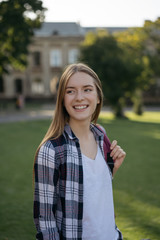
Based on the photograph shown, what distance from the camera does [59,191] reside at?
1715 mm

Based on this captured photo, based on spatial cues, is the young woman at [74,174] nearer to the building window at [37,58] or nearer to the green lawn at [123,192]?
the green lawn at [123,192]

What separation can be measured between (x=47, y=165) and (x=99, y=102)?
30.4 inches

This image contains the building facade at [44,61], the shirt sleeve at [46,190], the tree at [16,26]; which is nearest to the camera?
the shirt sleeve at [46,190]

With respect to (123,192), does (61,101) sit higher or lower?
higher

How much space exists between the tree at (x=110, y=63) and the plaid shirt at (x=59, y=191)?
1638 cm

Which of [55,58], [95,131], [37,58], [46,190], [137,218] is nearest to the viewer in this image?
[46,190]

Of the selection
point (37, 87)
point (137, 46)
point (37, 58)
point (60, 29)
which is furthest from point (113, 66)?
point (60, 29)

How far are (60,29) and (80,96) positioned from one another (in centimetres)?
3997

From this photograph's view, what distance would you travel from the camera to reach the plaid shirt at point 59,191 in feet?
5.35

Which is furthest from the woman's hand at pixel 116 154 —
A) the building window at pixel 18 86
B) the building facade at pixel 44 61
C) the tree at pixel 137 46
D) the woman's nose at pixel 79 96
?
the building window at pixel 18 86

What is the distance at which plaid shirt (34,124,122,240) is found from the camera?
5.35 feet

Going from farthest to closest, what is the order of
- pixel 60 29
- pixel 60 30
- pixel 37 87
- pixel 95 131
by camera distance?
pixel 60 29, pixel 60 30, pixel 37 87, pixel 95 131

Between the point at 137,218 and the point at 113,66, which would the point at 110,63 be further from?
the point at 137,218

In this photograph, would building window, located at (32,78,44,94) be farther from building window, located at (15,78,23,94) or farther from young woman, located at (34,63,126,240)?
young woman, located at (34,63,126,240)
